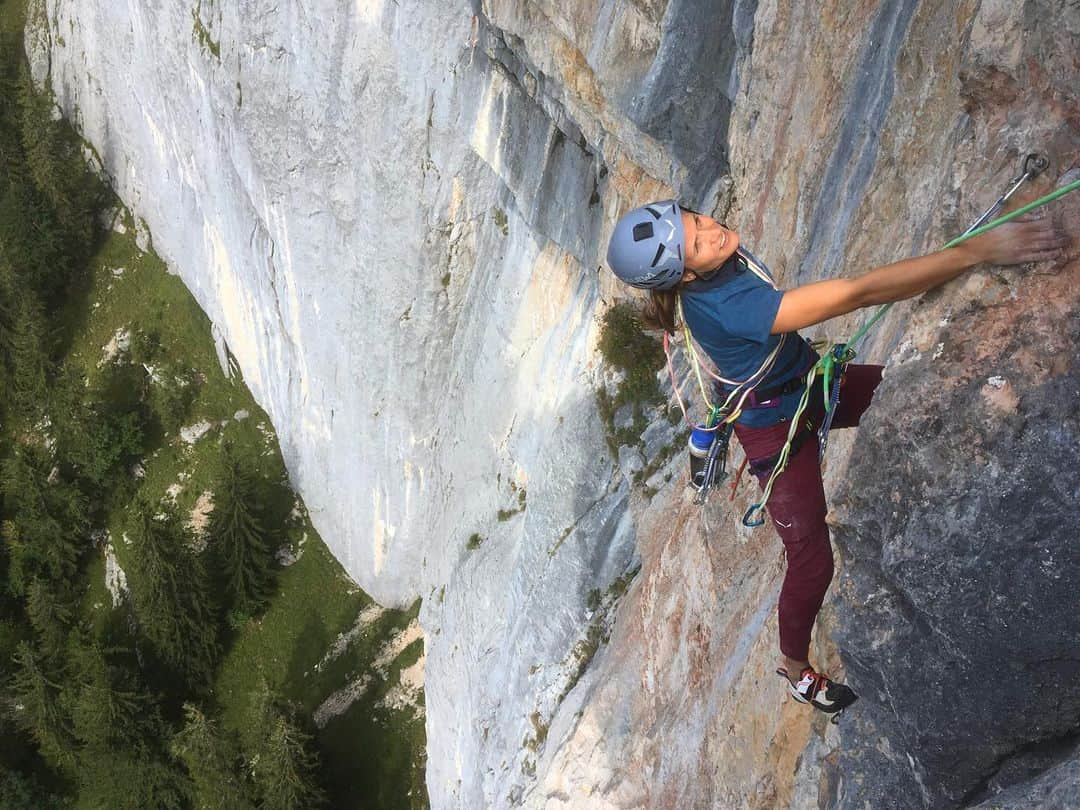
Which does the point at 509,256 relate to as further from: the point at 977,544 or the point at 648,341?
the point at 977,544

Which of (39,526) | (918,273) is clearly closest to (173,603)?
(39,526)

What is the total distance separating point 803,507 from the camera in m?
5.55

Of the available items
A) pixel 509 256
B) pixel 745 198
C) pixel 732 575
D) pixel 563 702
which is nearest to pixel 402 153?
pixel 509 256

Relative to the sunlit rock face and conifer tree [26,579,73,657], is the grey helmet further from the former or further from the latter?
conifer tree [26,579,73,657]

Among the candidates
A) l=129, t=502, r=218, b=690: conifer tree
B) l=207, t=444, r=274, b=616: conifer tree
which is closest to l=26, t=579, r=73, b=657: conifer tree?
l=129, t=502, r=218, b=690: conifer tree

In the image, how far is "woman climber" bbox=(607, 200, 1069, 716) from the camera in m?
4.85

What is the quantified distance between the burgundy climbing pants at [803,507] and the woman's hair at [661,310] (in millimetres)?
835

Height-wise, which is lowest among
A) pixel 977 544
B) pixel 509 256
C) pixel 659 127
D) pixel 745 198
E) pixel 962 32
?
pixel 977 544

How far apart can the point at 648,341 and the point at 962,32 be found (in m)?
8.87

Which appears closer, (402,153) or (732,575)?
(732,575)

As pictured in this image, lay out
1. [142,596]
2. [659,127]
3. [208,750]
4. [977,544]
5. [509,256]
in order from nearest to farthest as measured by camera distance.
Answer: [977,544] → [659,127] → [509,256] → [208,750] → [142,596]

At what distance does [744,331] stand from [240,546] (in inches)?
1020

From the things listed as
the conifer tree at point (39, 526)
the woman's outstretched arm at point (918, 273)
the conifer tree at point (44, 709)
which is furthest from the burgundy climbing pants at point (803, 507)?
the conifer tree at point (39, 526)

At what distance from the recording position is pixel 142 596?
89.2ft
